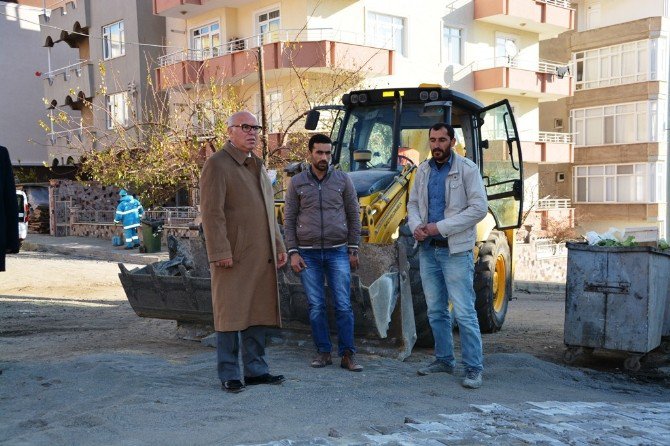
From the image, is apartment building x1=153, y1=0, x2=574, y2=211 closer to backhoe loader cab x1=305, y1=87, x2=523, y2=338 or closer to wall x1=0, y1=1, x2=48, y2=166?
backhoe loader cab x1=305, y1=87, x2=523, y2=338

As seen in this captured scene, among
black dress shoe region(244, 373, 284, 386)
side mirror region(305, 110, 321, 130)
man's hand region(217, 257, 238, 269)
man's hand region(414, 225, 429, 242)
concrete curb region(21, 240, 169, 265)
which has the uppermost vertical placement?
side mirror region(305, 110, 321, 130)

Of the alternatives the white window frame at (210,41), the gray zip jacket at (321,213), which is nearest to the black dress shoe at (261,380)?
the gray zip jacket at (321,213)

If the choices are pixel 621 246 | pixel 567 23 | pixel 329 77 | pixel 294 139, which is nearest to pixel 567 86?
pixel 567 23

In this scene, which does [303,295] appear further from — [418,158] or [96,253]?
[96,253]

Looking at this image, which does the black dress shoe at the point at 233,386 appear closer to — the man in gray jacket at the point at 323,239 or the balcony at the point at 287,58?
the man in gray jacket at the point at 323,239

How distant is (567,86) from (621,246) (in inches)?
1013

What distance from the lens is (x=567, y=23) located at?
31.2 meters

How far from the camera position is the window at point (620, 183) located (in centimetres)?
3123

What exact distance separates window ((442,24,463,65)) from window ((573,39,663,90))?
7637mm

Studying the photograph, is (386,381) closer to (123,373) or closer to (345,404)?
(345,404)

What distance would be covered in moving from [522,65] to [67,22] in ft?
64.0

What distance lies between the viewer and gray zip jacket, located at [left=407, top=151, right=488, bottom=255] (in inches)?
246

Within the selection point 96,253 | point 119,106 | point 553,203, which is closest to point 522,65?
point 553,203

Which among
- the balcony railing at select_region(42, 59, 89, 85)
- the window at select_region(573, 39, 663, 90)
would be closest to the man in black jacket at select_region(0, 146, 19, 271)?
the balcony railing at select_region(42, 59, 89, 85)
